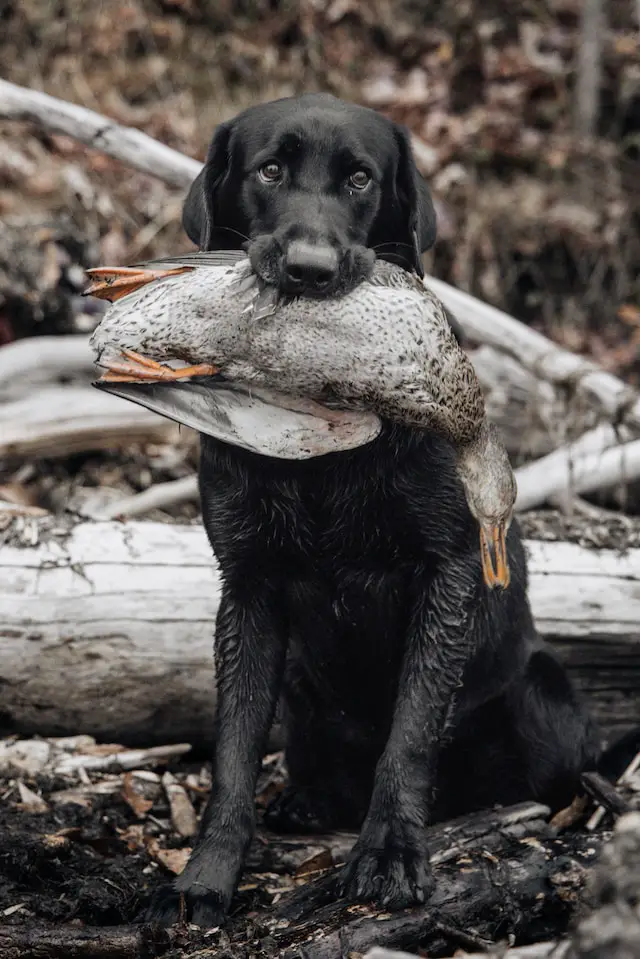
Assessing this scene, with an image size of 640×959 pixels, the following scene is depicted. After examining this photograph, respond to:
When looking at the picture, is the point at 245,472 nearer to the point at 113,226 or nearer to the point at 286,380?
the point at 286,380

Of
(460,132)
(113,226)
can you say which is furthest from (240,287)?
(460,132)

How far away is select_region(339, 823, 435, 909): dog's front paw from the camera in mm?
3086

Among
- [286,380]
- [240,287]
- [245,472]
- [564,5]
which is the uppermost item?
[564,5]

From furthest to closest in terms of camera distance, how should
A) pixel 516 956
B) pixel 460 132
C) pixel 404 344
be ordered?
pixel 460 132 < pixel 404 344 < pixel 516 956

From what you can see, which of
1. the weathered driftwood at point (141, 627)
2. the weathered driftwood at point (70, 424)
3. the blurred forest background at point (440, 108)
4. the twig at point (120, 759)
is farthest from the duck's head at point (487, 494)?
the blurred forest background at point (440, 108)

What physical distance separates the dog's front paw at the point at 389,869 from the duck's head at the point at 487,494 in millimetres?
728

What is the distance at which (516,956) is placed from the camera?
221 centimetres

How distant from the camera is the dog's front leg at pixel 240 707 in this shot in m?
3.39

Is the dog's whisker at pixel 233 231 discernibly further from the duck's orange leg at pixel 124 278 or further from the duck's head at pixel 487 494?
the duck's head at pixel 487 494

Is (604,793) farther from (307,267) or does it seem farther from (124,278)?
(124,278)

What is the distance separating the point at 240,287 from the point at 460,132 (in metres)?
5.83

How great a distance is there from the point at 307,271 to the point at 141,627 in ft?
6.48

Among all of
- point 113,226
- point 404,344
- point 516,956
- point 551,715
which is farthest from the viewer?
point 113,226

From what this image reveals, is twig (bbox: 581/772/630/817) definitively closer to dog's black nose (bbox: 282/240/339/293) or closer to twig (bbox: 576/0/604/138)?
dog's black nose (bbox: 282/240/339/293)
